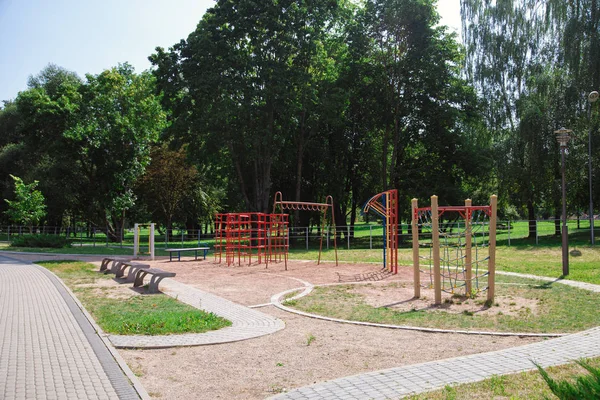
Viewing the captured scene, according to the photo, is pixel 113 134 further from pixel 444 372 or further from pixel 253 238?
pixel 444 372

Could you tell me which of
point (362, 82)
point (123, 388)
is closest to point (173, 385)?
point (123, 388)

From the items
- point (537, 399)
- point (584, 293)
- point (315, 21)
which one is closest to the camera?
point (537, 399)

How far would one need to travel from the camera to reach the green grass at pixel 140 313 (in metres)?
7.12

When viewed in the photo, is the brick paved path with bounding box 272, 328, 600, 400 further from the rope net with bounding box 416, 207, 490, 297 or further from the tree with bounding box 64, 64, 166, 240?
the tree with bounding box 64, 64, 166, 240

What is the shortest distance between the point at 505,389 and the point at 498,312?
13.6 feet

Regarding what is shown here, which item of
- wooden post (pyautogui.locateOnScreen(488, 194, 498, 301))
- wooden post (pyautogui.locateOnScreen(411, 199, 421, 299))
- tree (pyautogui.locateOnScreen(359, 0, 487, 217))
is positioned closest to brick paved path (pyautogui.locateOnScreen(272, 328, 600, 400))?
wooden post (pyautogui.locateOnScreen(488, 194, 498, 301))

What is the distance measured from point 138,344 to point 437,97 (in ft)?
92.0

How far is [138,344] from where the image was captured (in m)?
6.32

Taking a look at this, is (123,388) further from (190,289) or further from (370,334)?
(190,289)

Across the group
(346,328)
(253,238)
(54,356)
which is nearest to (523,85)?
(253,238)

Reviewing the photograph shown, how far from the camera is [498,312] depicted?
831 centimetres

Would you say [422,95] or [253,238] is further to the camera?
[422,95]

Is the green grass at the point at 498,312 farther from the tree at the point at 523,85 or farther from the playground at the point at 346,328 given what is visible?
the tree at the point at 523,85

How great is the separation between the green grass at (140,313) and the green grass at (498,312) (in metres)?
2.10
